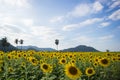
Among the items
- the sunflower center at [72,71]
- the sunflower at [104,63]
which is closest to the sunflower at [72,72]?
the sunflower center at [72,71]

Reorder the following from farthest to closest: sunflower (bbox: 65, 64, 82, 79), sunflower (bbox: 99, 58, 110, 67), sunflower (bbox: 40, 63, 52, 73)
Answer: sunflower (bbox: 99, 58, 110, 67)
sunflower (bbox: 40, 63, 52, 73)
sunflower (bbox: 65, 64, 82, 79)

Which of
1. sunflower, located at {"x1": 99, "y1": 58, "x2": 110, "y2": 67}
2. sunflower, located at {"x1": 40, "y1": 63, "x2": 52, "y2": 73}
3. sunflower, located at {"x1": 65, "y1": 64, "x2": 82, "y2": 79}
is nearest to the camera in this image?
sunflower, located at {"x1": 65, "y1": 64, "x2": 82, "y2": 79}

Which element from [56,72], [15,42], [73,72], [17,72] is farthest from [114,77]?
[15,42]

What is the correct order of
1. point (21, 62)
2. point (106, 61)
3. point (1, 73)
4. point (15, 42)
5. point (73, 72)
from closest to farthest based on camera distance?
point (73, 72), point (1, 73), point (106, 61), point (21, 62), point (15, 42)

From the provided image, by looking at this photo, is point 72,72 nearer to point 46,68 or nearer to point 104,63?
point 46,68

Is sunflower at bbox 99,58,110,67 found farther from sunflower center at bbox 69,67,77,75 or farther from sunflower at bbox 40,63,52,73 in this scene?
sunflower center at bbox 69,67,77,75

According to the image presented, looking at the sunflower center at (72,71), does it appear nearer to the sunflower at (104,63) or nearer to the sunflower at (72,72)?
the sunflower at (72,72)

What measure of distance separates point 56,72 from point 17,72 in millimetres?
2012

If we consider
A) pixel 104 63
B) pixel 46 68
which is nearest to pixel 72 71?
pixel 46 68

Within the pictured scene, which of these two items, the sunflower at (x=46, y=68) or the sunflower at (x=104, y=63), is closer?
the sunflower at (x=46, y=68)

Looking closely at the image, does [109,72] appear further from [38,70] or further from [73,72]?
[73,72]

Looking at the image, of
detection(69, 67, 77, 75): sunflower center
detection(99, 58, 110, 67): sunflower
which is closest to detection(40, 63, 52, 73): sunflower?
detection(69, 67, 77, 75): sunflower center

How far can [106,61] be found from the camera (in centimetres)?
1312

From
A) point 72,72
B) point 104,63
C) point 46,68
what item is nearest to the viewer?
point 72,72
